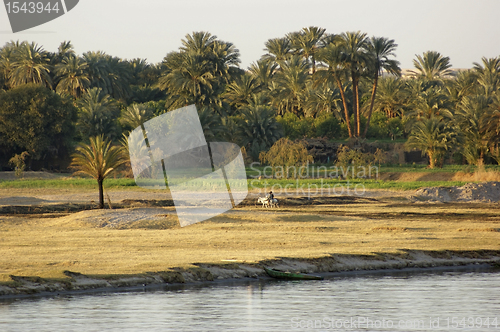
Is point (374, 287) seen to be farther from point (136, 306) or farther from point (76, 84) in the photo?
point (76, 84)

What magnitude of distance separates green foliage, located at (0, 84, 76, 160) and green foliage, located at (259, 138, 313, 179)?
22.0 meters

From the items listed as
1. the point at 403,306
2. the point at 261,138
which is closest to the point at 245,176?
the point at 261,138

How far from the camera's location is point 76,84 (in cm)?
7750

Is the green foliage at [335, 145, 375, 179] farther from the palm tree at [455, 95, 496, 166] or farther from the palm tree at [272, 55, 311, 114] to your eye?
the palm tree at [272, 55, 311, 114]

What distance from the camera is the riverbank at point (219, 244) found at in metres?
17.8

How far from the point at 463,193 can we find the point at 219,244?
93.3ft

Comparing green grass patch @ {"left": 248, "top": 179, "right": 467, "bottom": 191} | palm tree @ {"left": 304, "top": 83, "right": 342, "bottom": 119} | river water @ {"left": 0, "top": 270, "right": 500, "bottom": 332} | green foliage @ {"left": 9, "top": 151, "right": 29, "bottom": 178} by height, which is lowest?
river water @ {"left": 0, "top": 270, "right": 500, "bottom": 332}

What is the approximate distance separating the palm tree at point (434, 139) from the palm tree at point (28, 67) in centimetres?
4122

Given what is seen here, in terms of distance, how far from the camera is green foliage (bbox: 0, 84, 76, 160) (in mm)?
63312

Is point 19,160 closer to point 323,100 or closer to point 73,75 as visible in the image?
point 73,75

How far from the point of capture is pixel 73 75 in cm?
7719

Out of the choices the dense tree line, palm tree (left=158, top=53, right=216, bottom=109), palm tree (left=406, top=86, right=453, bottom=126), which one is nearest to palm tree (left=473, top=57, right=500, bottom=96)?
the dense tree line

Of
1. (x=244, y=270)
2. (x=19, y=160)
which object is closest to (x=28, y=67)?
(x=19, y=160)

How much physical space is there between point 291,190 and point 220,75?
26123mm
